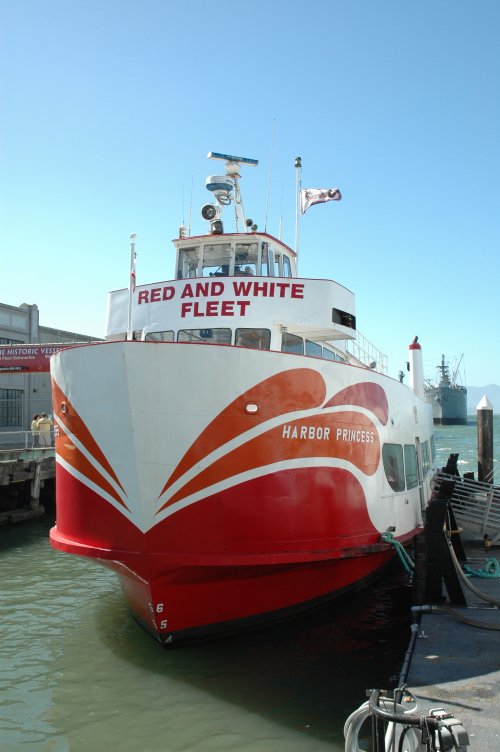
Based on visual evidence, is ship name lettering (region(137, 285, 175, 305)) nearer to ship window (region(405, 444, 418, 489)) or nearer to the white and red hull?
the white and red hull

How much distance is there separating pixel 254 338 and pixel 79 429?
283 cm

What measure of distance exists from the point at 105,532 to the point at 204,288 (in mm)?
3657

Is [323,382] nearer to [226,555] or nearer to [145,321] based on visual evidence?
[226,555]

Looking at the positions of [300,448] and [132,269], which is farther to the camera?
[132,269]

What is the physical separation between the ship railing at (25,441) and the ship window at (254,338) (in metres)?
10.3

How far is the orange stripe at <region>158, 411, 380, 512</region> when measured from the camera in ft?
21.1

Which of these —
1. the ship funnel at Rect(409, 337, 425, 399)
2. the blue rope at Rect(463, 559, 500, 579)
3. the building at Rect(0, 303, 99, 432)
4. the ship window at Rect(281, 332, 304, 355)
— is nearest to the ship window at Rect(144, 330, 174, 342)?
the ship window at Rect(281, 332, 304, 355)

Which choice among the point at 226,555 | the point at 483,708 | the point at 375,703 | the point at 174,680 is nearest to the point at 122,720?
the point at 174,680

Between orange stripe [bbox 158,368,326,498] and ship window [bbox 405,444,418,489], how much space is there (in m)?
3.56

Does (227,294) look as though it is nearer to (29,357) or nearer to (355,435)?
(355,435)

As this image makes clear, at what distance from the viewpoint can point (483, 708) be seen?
4816 mm

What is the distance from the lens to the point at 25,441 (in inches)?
832

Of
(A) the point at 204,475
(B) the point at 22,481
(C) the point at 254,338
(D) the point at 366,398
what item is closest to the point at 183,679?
(A) the point at 204,475

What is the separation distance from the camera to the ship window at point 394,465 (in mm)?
8734
